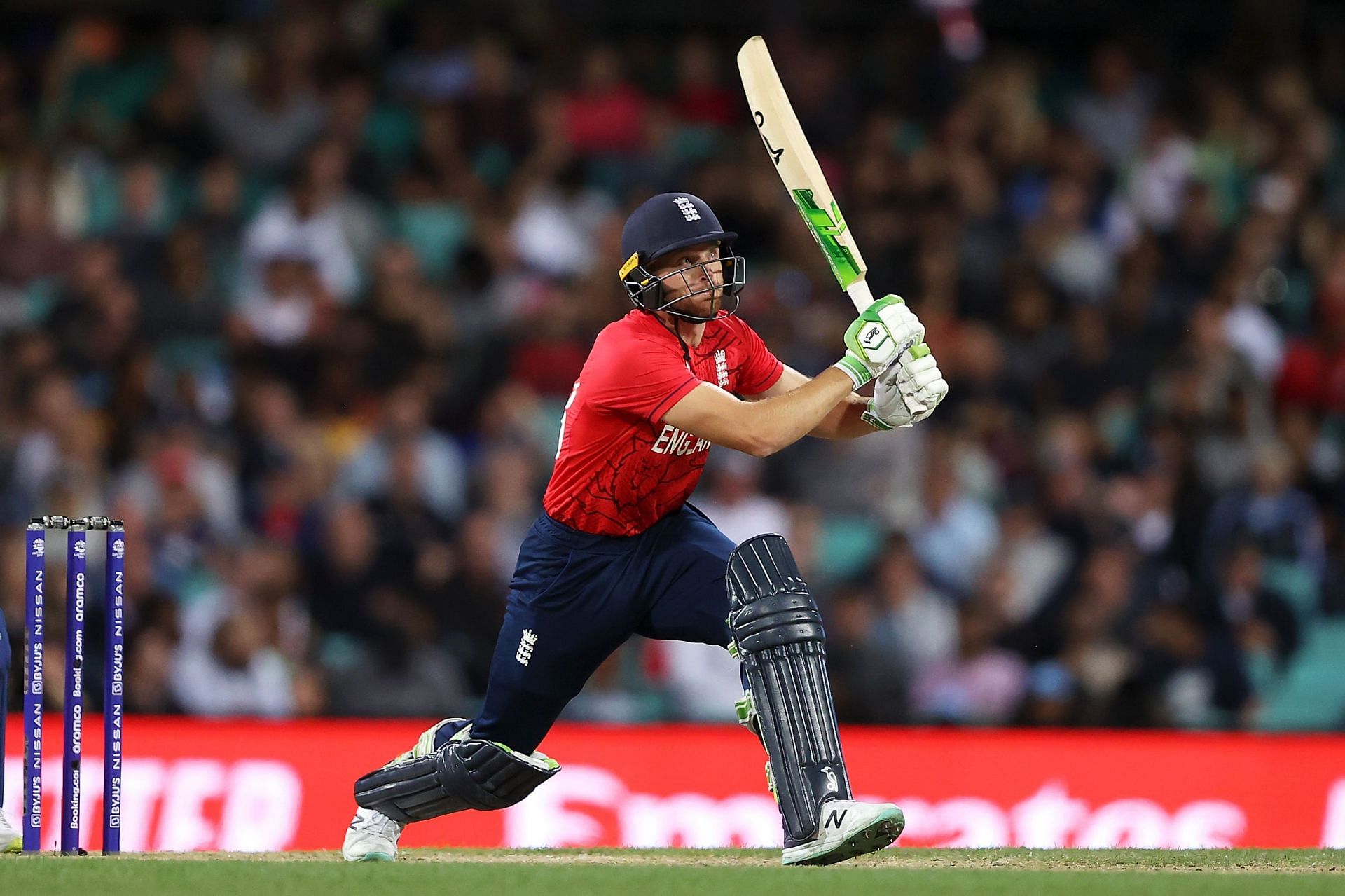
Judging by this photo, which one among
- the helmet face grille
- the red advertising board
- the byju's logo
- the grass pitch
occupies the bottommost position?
the grass pitch

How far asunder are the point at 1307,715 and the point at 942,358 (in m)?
2.55

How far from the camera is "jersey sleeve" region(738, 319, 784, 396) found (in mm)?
5434

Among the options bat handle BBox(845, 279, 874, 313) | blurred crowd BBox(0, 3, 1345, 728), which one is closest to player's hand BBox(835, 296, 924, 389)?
bat handle BBox(845, 279, 874, 313)

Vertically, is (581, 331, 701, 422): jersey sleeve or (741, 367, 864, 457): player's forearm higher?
(581, 331, 701, 422): jersey sleeve

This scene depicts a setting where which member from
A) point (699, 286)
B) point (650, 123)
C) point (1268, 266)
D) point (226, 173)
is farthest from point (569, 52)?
point (699, 286)

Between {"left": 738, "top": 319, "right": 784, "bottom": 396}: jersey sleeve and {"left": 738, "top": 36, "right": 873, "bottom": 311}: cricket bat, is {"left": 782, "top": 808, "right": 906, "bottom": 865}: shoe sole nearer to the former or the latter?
{"left": 738, "top": 319, "right": 784, "bottom": 396}: jersey sleeve

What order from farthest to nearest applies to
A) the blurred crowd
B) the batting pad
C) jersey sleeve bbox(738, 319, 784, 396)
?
the blurred crowd
jersey sleeve bbox(738, 319, 784, 396)
the batting pad

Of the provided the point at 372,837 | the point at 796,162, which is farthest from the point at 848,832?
the point at 796,162

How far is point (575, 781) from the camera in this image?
7.30m

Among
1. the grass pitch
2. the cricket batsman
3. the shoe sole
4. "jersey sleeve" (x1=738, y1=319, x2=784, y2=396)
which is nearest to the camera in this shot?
the grass pitch

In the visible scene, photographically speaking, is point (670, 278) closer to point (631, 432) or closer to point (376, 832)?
point (631, 432)

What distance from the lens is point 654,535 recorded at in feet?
17.0

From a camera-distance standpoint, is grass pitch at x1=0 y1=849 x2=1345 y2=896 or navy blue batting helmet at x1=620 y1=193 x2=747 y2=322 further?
navy blue batting helmet at x1=620 y1=193 x2=747 y2=322

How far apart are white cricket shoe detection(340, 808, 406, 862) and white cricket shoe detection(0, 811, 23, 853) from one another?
3.01ft
